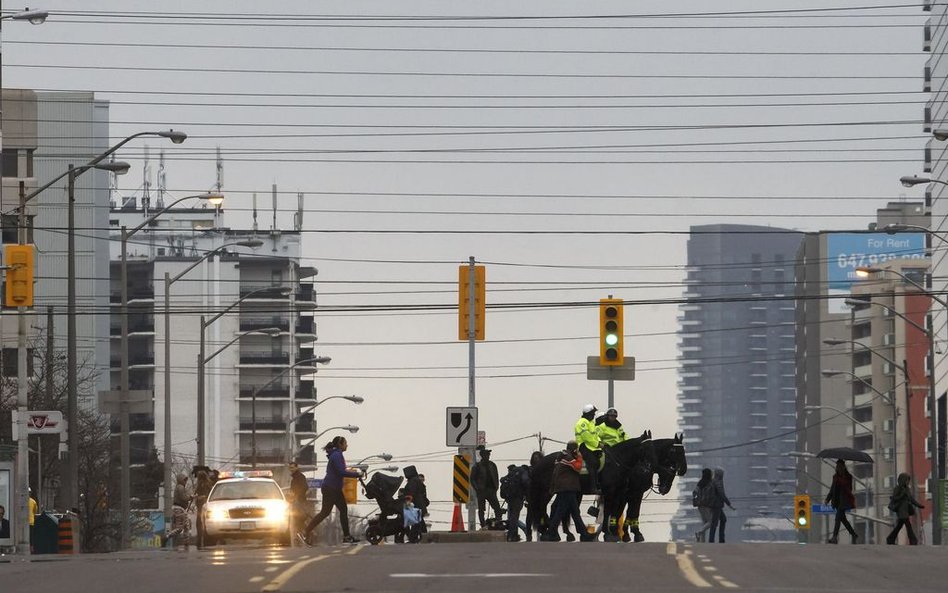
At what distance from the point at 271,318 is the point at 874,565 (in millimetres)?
169347

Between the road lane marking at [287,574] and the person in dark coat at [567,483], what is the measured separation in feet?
26.7

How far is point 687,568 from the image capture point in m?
25.5

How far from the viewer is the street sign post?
41.7 metres

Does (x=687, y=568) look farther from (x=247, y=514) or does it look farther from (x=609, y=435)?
(x=247, y=514)

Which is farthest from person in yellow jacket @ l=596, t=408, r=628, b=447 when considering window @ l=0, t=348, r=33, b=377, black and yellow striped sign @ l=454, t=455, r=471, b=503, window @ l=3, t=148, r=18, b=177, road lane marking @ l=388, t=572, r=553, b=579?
window @ l=3, t=148, r=18, b=177

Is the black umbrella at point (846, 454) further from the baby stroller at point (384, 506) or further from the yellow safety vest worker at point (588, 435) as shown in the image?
the yellow safety vest worker at point (588, 435)

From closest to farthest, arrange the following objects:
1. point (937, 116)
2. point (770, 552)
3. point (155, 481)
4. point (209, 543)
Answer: point (770, 552)
point (209, 543)
point (937, 116)
point (155, 481)

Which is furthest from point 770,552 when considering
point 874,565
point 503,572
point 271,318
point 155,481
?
point 271,318

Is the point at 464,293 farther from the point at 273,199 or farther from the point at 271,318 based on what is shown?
the point at 271,318

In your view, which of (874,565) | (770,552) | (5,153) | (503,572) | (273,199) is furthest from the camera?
(273,199)

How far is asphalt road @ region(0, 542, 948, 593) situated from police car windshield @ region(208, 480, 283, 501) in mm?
10006

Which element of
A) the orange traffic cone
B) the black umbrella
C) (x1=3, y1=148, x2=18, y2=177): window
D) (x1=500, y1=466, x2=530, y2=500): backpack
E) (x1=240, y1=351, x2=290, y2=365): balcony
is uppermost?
(x1=3, y1=148, x2=18, y2=177): window

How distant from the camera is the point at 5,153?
10125 centimetres

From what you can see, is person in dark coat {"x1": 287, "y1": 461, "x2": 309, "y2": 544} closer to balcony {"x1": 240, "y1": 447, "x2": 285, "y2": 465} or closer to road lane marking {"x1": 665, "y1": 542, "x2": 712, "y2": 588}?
road lane marking {"x1": 665, "y1": 542, "x2": 712, "y2": 588}
